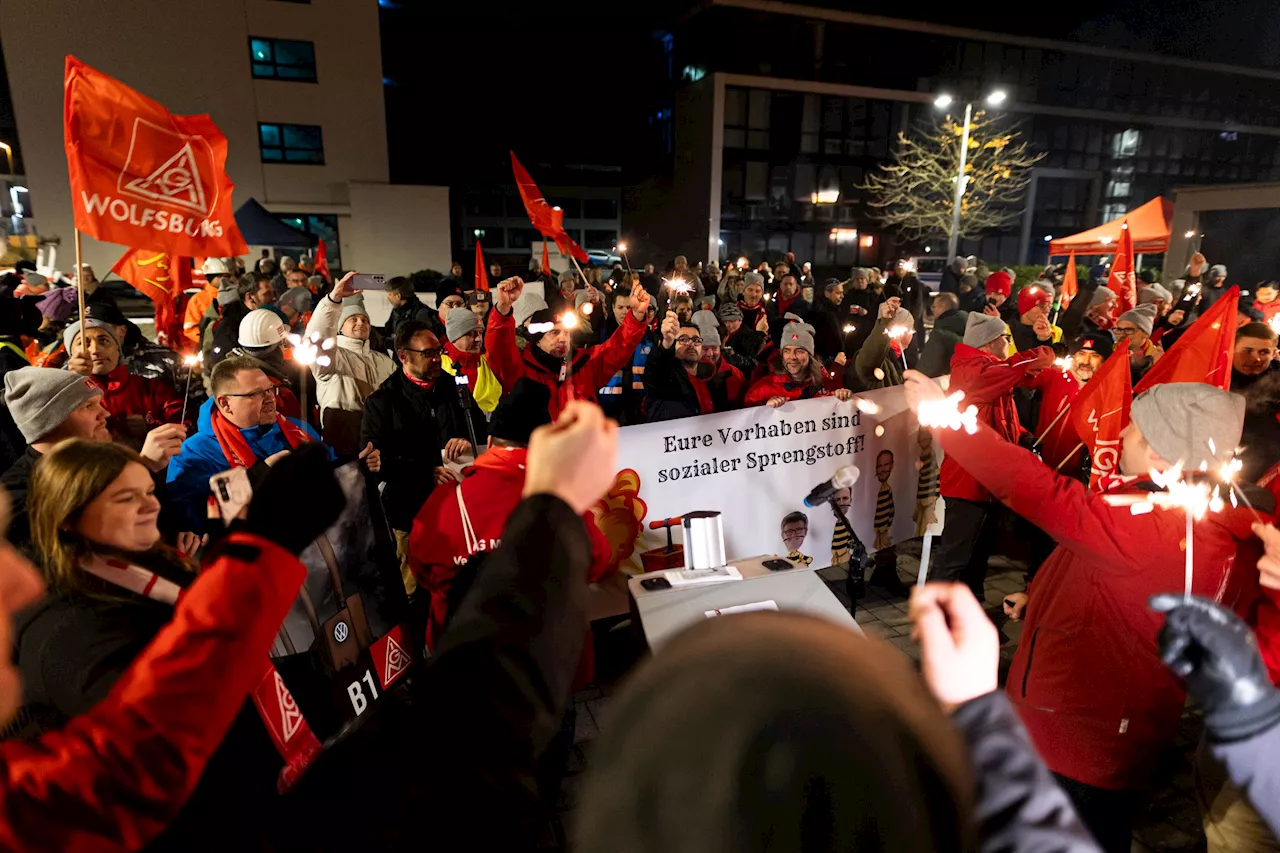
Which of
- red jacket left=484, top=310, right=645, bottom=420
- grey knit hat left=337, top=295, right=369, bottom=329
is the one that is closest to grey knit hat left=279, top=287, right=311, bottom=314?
grey knit hat left=337, top=295, right=369, bottom=329

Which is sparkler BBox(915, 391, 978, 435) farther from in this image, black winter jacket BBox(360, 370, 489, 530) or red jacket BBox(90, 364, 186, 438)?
red jacket BBox(90, 364, 186, 438)

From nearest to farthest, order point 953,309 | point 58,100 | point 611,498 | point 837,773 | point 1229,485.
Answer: point 837,773
point 1229,485
point 611,498
point 953,309
point 58,100

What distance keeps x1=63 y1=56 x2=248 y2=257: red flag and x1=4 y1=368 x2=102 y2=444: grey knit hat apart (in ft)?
3.99

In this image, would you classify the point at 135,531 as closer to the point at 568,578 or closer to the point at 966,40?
the point at 568,578

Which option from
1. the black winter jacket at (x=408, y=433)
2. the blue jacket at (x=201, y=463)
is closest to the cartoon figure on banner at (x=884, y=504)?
the black winter jacket at (x=408, y=433)

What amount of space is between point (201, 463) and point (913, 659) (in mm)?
4303

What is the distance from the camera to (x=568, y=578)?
3.47ft

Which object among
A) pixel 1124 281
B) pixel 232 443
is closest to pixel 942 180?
pixel 1124 281

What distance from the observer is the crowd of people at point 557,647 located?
2.56ft

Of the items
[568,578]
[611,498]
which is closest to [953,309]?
[611,498]

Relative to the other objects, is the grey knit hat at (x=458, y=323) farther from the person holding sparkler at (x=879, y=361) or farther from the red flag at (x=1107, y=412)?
the red flag at (x=1107, y=412)

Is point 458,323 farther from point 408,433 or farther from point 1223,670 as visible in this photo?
point 1223,670

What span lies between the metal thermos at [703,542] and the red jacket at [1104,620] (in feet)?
4.84

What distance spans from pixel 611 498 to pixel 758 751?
353 cm
